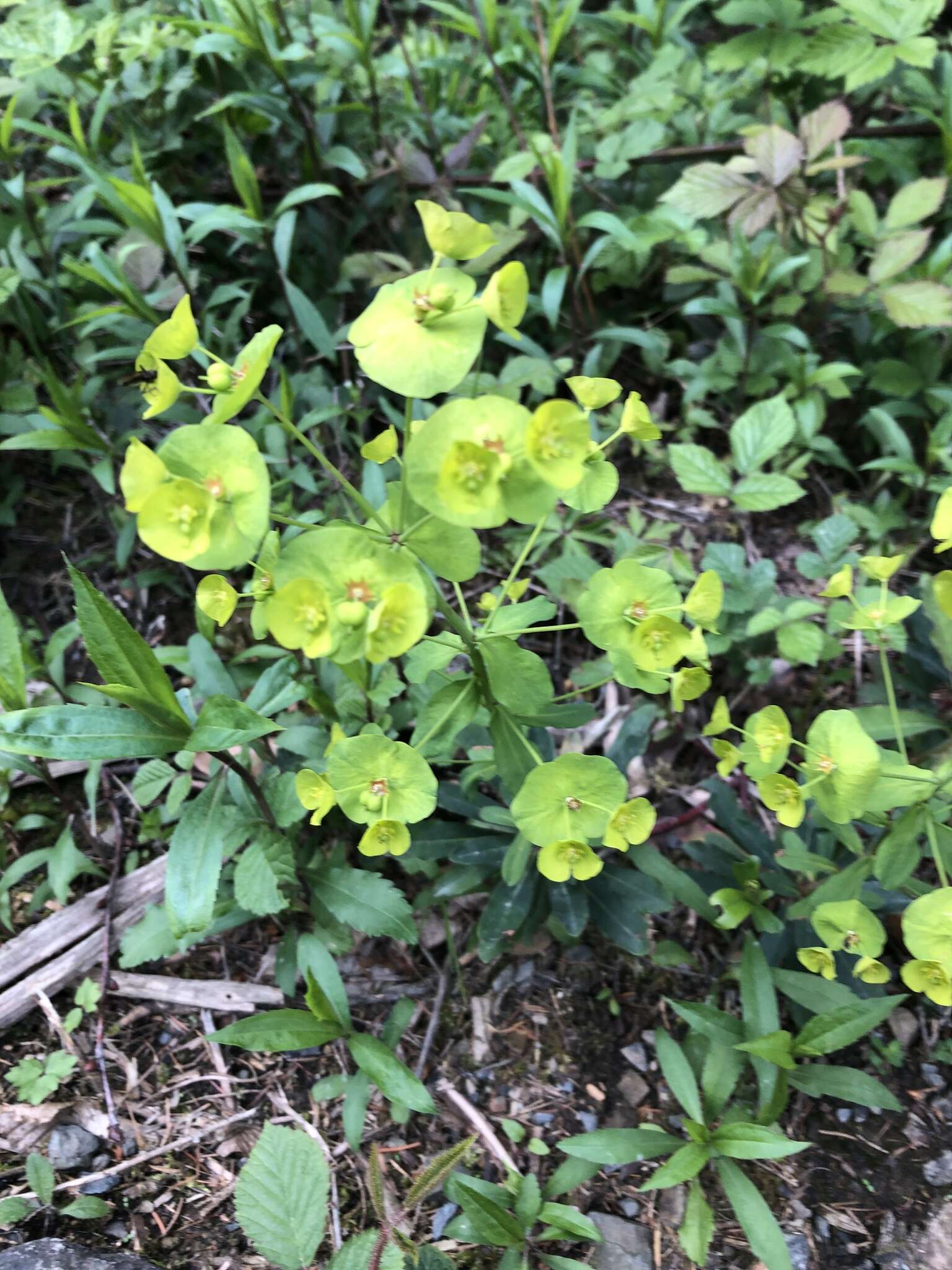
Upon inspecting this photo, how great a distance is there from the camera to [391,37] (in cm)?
366

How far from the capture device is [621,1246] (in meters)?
1.72

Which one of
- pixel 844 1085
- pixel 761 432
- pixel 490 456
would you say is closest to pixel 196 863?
pixel 490 456

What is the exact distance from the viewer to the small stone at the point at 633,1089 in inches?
74.7

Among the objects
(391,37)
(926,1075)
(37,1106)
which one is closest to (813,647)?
(926,1075)

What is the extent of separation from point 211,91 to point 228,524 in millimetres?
2464

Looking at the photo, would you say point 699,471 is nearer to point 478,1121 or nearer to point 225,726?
point 225,726

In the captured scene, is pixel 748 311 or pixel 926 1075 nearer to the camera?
pixel 926 1075

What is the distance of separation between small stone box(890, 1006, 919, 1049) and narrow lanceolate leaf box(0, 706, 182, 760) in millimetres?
1682

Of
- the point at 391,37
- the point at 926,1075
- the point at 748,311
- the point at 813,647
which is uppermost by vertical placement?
the point at 391,37

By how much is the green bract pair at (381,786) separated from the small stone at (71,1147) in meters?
1.07

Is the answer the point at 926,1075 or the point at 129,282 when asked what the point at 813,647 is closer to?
the point at 926,1075

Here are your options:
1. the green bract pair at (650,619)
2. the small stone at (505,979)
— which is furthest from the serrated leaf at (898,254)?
the small stone at (505,979)

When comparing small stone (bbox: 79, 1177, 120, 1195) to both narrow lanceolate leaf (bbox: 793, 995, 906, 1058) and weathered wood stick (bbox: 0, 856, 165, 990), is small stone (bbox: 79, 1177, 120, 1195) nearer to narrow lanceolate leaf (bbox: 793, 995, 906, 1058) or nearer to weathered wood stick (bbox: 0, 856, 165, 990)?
weathered wood stick (bbox: 0, 856, 165, 990)

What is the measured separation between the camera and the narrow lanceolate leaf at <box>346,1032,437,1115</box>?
5.59 feet
